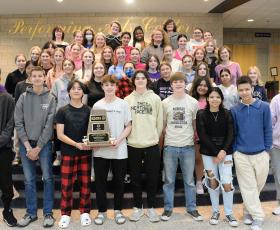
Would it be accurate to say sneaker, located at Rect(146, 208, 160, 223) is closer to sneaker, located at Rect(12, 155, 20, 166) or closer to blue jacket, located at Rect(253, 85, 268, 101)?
sneaker, located at Rect(12, 155, 20, 166)

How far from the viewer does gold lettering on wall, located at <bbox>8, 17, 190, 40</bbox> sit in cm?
994

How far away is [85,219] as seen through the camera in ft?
12.0

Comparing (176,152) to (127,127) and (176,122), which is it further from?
(127,127)

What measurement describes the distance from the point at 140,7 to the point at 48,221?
7151mm

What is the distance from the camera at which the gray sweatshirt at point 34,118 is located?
361 cm

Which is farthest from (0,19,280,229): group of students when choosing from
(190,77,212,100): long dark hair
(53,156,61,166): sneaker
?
(53,156,61,166): sneaker

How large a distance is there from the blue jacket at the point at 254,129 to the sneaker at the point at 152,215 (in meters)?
1.20

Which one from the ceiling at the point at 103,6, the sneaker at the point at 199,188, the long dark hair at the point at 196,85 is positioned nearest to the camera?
the long dark hair at the point at 196,85

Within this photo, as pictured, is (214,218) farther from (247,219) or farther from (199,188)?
(199,188)

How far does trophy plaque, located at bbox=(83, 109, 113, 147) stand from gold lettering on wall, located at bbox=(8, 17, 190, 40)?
22.2 feet

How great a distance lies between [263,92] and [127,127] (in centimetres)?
240

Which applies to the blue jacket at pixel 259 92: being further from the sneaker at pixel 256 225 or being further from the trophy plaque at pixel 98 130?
the trophy plaque at pixel 98 130

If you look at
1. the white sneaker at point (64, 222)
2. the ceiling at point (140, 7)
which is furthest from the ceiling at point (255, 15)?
the white sneaker at point (64, 222)

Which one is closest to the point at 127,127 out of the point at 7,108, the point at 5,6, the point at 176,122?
the point at 176,122
